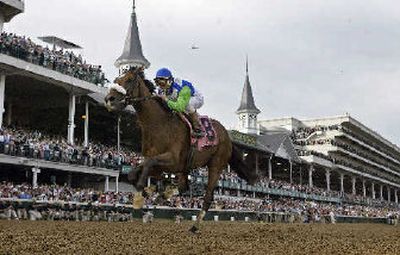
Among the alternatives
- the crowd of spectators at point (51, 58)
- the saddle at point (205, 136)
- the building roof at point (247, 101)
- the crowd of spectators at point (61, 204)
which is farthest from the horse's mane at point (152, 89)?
the building roof at point (247, 101)

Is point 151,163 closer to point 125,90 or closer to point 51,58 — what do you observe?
point 125,90

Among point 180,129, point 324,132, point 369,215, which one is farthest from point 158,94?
point 324,132

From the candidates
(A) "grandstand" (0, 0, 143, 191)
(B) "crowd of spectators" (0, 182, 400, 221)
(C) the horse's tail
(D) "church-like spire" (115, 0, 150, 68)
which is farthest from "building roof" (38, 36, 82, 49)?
(C) the horse's tail

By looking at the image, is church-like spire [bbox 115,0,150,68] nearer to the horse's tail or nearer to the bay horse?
the horse's tail

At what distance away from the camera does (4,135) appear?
1072 inches

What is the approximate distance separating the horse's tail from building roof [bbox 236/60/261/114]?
89991mm

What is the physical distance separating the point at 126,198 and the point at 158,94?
19.7m

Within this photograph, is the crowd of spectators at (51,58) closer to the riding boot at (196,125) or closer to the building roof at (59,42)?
the building roof at (59,42)

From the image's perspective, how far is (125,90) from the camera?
9.43 meters

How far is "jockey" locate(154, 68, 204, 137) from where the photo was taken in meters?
10.2

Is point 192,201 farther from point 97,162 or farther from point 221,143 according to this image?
point 221,143

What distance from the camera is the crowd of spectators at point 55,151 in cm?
2750

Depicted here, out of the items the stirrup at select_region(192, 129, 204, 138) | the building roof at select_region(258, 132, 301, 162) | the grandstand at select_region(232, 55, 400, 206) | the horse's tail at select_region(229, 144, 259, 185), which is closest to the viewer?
the stirrup at select_region(192, 129, 204, 138)

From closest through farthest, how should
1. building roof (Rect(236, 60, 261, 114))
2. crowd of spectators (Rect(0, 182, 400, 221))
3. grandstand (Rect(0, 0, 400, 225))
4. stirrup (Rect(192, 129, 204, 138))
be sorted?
stirrup (Rect(192, 129, 204, 138)), crowd of spectators (Rect(0, 182, 400, 221)), grandstand (Rect(0, 0, 400, 225)), building roof (Rect(236, 60, 261, 114))
